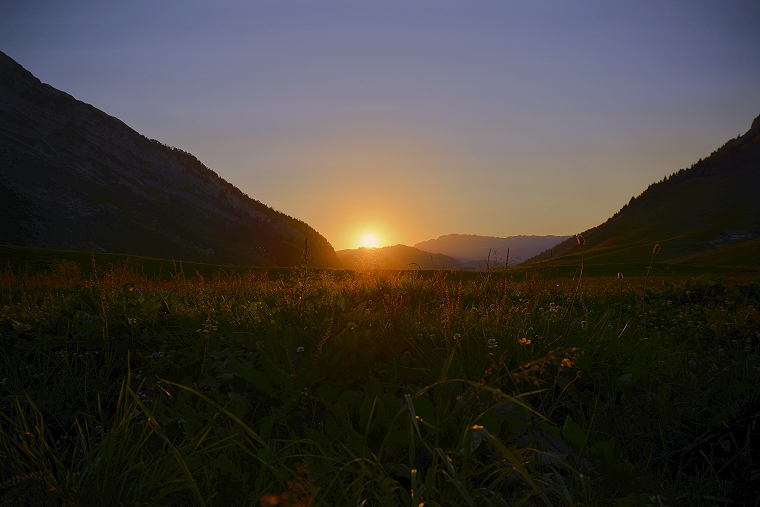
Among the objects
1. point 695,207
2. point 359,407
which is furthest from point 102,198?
point 695,207

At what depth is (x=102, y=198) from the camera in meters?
142

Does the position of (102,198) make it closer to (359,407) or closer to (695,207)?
(359,407)

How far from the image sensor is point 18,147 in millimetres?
138500

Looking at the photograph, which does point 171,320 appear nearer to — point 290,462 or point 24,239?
point 290,462

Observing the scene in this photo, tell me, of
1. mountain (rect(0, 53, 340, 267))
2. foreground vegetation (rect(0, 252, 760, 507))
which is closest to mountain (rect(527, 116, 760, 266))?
mountain (rect(0, 53, 340, 267))

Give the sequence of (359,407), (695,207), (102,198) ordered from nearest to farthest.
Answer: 1. (359,407)
2. (102,198)
3. (695,207)

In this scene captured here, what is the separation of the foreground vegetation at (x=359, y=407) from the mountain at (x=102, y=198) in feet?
351

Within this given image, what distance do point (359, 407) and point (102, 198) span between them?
548ft

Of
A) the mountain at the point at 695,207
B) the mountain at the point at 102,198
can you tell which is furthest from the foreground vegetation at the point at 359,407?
the mountain at the point at 695,207

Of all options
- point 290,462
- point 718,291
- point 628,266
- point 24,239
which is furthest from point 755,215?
point 24,239

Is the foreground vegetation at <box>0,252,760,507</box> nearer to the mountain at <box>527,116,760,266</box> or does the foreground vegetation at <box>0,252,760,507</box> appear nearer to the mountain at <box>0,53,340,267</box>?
the mountain at <box>0,53,340,267</box>

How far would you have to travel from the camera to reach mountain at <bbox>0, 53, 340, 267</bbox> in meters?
123

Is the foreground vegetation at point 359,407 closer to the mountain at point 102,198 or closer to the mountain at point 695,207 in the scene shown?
the mountain at point 102,198

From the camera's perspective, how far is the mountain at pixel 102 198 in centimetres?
12288
